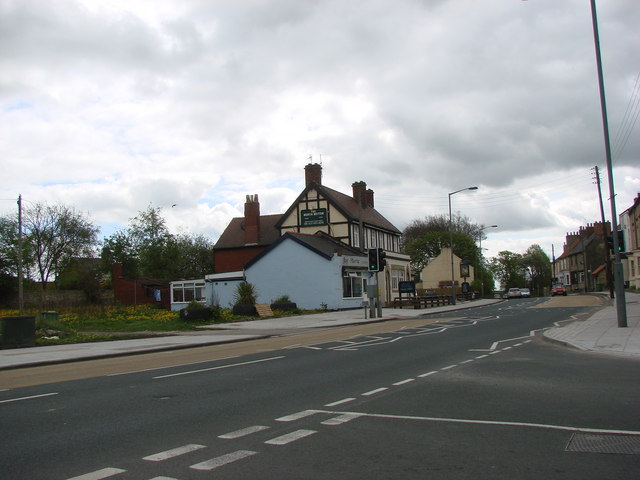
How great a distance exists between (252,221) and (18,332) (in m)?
39.5

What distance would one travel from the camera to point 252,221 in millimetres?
58719

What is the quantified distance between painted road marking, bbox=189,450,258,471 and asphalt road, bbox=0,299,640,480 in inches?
0.8

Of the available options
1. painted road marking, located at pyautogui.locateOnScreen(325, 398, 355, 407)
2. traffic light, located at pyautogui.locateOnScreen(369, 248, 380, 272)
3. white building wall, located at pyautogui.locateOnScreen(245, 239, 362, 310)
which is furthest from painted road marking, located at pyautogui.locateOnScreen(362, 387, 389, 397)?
white building wall, located at pyautogui.locateOnScreen(245, 239, 362, 310)

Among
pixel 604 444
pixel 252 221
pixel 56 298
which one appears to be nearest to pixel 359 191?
pixel 252 221

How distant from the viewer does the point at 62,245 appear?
65062 mm

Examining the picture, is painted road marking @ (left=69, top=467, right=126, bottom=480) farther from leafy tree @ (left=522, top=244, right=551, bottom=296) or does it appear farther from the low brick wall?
leafy tree @ (left=522, top=244, right=551, bottom=296)

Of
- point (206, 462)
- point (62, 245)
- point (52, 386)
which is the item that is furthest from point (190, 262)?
point (206, 462)

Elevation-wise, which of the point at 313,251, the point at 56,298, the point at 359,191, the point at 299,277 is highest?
the point at 359,191

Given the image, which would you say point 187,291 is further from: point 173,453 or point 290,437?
point 173,453

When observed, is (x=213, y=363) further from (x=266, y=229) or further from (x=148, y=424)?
(x=266, y=229)

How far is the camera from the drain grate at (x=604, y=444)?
5.65 metres

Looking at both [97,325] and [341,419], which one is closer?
[341,419]

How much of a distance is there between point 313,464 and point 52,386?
24.8 feet

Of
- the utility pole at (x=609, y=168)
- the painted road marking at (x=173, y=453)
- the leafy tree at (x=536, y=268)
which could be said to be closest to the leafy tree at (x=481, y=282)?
the leafy tree at (x=536, y=268)
